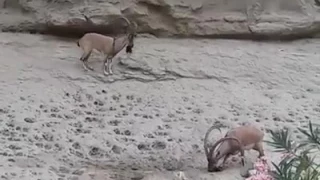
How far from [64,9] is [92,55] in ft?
1.06

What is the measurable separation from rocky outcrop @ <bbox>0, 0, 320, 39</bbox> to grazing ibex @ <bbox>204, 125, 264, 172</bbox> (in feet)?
3.17

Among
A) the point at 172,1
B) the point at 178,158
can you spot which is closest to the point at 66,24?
the point at 172,1

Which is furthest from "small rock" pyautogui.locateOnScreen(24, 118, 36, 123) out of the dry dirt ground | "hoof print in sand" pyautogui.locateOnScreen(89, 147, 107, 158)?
"hoof print in sand" pyautogui.locateOnScreen(89, 147, 107, 158)

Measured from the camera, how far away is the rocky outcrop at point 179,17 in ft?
8.68

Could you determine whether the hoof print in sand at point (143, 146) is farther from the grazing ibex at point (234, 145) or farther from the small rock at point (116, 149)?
the grazing ibex at point (234, 145)

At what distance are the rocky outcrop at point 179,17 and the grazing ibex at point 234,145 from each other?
97 centimetres

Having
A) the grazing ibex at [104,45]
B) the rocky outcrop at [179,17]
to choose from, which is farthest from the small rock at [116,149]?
the rocky outcrop at [179,17]

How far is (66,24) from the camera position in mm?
2635

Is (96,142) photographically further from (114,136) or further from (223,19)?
(223,19)

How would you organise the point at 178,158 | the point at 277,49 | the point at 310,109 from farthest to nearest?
1. the point at 277,49
2. the point at 310,109
3. the point at 178,158

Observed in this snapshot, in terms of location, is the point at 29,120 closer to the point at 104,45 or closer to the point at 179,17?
the point at 104,45

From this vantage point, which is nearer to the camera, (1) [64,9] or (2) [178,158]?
(2) [178,158]

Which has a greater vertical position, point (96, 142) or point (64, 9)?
point (64, 9)

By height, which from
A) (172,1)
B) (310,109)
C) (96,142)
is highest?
(172,1)
